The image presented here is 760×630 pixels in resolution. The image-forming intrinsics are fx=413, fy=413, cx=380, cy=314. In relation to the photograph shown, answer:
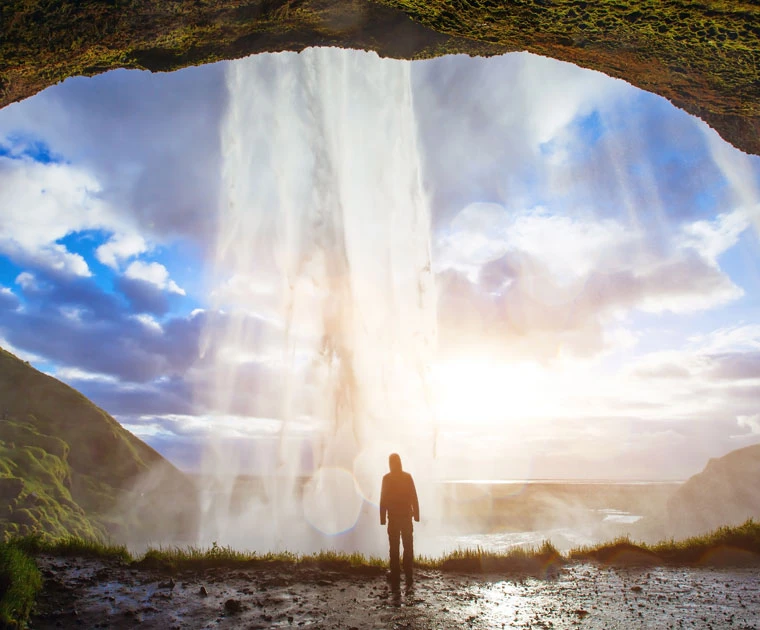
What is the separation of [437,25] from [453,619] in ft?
30.9

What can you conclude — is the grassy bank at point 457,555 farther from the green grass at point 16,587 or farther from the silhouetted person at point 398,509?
the green grass at point 16,587

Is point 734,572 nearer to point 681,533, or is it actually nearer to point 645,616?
point 645,616

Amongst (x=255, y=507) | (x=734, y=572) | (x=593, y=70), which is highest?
(x=593, y=70)

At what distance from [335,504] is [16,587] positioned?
300ft

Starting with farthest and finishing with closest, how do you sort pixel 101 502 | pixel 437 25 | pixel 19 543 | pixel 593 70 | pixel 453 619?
1. pixel 101 502
2. pixel 19 543
3. pixel 593 70
4. pixel 437 25
5. pixel 453 619

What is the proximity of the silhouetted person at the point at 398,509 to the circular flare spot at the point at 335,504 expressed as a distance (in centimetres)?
7500

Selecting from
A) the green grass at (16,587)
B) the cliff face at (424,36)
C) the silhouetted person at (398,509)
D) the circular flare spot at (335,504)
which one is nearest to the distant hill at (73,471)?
the circular flare spot at (335,504)

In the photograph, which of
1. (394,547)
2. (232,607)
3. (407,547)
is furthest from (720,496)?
(232,607)

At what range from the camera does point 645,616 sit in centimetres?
603

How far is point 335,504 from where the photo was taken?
89.5 m

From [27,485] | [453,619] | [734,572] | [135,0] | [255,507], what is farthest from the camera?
[255,507]

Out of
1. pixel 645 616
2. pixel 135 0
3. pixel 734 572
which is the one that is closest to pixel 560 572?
pixel 645 616

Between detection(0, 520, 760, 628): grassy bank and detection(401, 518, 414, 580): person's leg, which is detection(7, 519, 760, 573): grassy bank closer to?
detection(0, 520, 760, 628): grassy bank

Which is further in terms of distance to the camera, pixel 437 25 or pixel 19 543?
pixel 19 543
